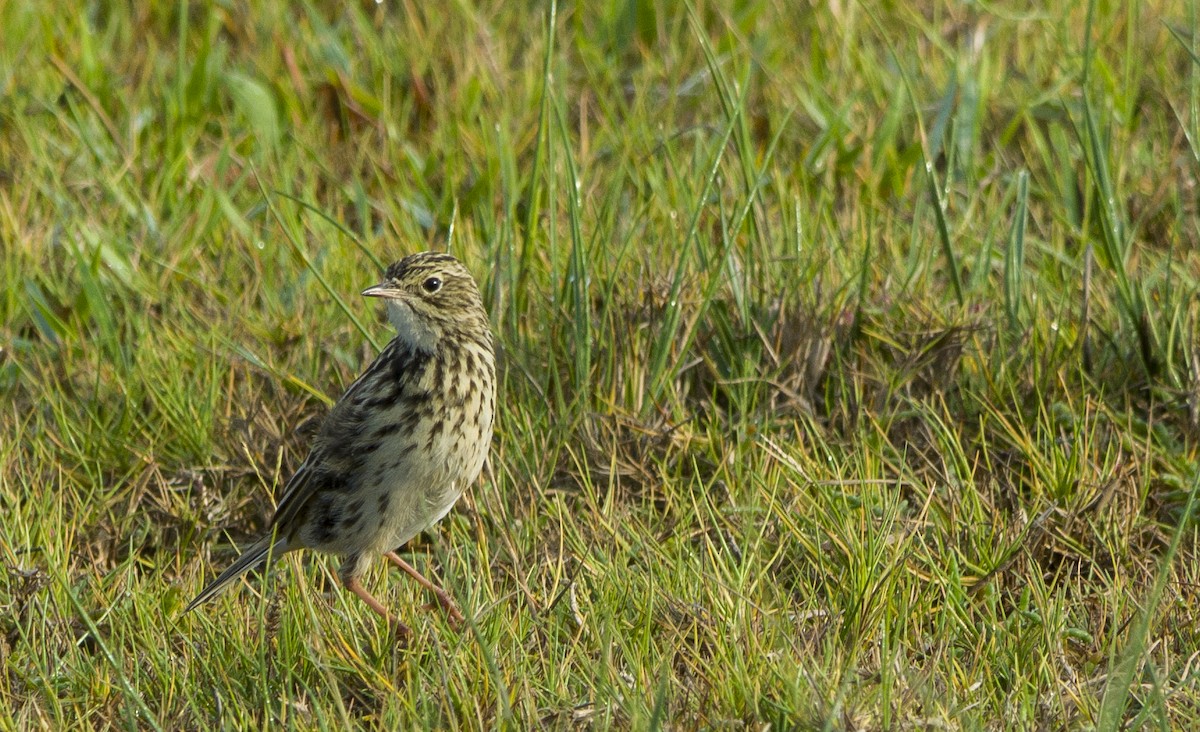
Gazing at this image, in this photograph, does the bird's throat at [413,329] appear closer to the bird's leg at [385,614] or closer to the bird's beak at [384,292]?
the bird's beak at [384,292]

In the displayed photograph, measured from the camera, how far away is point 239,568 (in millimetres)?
4496

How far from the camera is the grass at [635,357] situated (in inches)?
156

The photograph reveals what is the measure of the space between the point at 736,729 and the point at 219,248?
325cm

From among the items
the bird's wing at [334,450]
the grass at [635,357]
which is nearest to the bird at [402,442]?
the bird's wing at [334,450]

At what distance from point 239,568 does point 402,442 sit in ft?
1.82

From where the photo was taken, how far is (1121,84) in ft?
21.5

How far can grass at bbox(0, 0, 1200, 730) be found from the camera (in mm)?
3959

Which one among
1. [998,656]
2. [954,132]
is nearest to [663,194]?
[954,132]

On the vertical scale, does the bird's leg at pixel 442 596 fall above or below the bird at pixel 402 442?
below

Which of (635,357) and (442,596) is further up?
(635,357)

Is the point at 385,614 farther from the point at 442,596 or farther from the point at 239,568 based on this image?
the point at 239,568

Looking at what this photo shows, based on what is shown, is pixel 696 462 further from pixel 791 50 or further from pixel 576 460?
pixel 791 50

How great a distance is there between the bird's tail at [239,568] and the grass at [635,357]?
0.27ft

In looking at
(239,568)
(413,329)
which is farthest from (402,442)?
(239,568)
